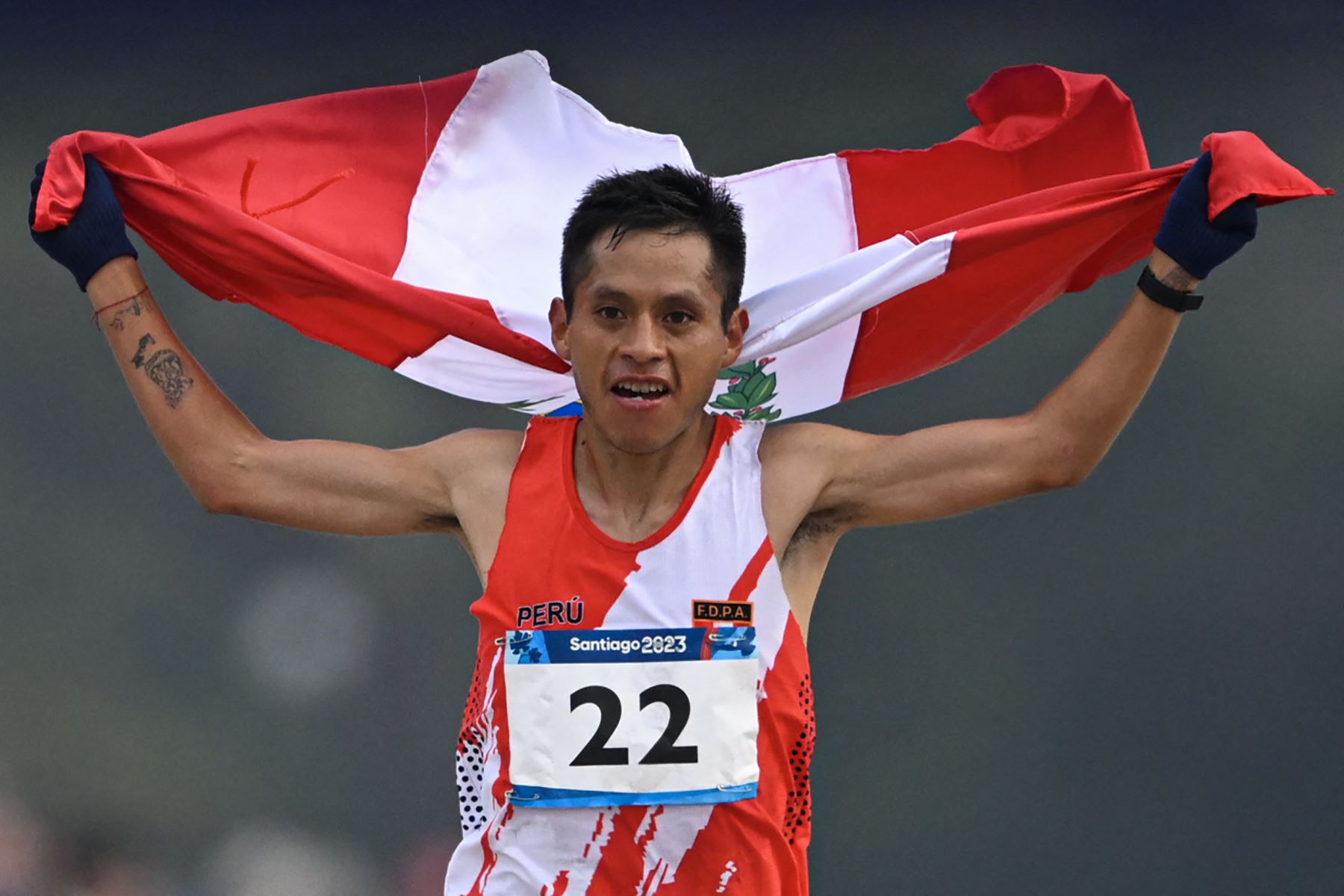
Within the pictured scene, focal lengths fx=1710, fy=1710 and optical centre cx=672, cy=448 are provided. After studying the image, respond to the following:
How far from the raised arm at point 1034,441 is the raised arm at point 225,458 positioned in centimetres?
60

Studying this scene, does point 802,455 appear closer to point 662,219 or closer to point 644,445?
point 644,445

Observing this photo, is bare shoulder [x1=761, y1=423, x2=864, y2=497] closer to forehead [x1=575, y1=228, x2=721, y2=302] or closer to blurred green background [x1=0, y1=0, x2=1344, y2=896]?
forehead [x1=575, y1=228, x2=721, y2=302]

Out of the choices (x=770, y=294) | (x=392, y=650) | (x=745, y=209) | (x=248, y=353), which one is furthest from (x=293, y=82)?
(x=770, y=294)

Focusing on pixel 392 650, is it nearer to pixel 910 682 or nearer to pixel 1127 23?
pixel 910 682

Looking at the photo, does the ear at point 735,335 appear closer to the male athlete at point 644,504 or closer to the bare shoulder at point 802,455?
the male athlete at point 644,504

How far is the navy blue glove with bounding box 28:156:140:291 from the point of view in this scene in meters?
2.88

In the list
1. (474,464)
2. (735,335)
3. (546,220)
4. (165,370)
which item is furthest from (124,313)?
(735,335)

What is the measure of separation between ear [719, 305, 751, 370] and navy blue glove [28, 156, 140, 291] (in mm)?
1012

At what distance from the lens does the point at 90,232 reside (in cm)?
289

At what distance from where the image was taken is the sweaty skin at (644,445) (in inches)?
108

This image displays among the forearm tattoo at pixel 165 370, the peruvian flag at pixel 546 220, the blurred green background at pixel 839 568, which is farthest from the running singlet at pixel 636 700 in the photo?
the blurred green background at pixel 839 568

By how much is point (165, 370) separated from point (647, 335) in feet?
2.80

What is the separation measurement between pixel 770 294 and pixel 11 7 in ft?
9.93

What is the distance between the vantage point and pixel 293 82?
4969 mm
